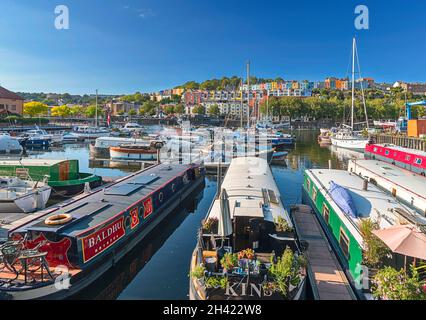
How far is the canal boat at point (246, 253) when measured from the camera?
9445mm

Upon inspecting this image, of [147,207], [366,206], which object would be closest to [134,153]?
[147,207]

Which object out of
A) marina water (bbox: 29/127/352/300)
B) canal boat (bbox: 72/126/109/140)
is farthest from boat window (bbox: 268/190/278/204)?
canal boat (bbox: 72/126/109/140)

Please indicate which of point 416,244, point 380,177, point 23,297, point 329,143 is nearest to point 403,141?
point 380,177

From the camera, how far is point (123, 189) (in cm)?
1980

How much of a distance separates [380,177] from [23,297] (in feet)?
71.9

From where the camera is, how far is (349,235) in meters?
13.5

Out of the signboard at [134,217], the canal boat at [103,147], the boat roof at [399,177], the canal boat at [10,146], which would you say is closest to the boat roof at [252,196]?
the signboard at [134,217]

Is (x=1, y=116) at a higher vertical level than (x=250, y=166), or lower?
higher

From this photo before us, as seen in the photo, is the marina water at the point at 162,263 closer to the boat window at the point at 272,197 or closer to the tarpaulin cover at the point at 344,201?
the boat window at the point at 272,197

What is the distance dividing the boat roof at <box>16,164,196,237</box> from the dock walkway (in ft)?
28.5

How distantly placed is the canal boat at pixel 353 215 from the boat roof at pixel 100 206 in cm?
992

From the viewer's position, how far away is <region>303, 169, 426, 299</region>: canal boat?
12.0m

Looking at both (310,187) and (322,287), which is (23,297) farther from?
(310,187)
